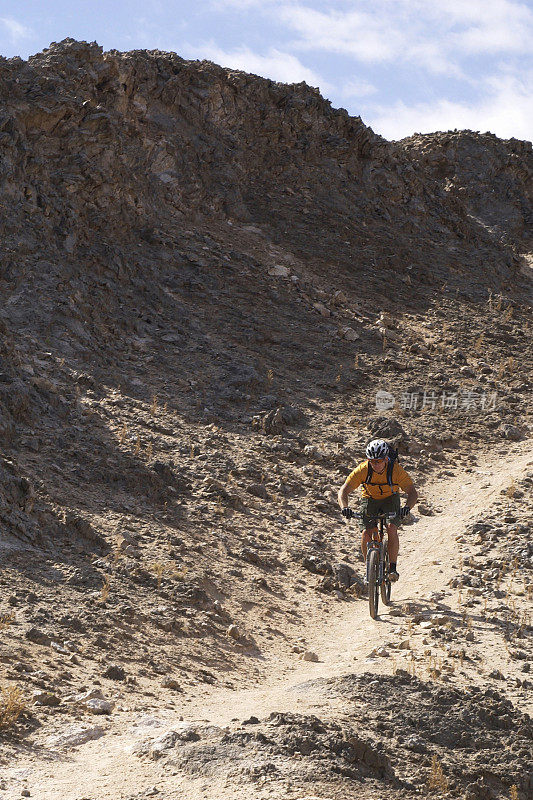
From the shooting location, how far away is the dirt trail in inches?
177

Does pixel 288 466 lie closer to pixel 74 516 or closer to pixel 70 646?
pixel 74 516

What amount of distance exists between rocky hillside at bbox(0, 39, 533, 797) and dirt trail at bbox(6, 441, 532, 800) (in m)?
0.27

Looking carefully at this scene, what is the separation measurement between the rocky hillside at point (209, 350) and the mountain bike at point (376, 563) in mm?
776

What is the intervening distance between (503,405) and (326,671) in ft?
32.0

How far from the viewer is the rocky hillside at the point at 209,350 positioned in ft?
25.2

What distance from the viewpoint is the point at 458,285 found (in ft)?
66.5

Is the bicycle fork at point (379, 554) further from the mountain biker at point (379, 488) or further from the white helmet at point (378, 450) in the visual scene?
the white helmet at point (378, 450)

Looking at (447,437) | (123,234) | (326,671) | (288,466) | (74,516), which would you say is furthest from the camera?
(123,234)

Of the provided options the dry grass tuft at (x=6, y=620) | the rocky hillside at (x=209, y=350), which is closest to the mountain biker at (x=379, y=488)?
the rocky hillside at (x=209, y=350)

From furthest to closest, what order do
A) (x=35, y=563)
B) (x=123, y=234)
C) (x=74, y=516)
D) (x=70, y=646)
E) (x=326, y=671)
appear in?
(x=123, y=234), (x=74, y=516), (x=35, y=563), (x=326, y=671), (x=70, y=646)

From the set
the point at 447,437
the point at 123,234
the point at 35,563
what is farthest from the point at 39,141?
the point at 35,563

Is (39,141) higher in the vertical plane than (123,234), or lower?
higher

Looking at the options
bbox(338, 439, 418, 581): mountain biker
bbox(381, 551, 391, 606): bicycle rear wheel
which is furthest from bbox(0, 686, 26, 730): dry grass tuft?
bbox(381, 551, 391, 606): bicycle rear wheel

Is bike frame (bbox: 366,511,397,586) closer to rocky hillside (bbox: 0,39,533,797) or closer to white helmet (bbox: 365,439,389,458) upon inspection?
white helmet (bbox: 365,439,389,458)
